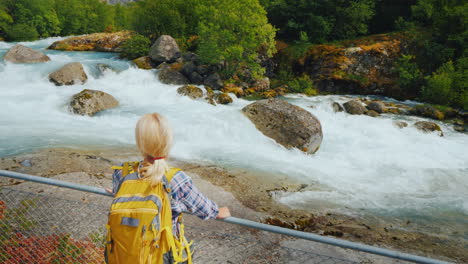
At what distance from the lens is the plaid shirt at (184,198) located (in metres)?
2.27

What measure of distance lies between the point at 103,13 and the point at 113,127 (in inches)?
2378

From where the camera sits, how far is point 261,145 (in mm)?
12125

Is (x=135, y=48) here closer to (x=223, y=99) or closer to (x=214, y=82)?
(x=214, y=82)

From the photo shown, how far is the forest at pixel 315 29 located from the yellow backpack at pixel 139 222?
20.6 meters

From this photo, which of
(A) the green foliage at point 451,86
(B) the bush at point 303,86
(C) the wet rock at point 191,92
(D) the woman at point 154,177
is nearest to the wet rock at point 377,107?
(A) the green foliage at point 451,86

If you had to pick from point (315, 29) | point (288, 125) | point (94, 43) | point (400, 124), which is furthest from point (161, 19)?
point (400, 124)

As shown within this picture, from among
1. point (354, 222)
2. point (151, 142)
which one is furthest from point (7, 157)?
point (354, 222)

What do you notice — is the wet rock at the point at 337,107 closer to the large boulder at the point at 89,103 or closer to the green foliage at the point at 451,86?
the green foliage at the point at 451,86

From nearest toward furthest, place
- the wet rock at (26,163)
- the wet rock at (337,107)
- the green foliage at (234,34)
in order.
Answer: the wet rock at (26,163)
the wet rock at (337,107)
the green foliage at (234,34)

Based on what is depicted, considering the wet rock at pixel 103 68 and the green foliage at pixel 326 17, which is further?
the green foliage at pixel 326 17

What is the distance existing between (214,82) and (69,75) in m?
9.16

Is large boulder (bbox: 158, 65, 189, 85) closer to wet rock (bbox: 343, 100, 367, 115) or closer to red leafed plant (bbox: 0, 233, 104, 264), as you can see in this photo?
wet rock (bbox: 343, 100, 367, 115)

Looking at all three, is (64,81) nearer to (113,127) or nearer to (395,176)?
(113,127)

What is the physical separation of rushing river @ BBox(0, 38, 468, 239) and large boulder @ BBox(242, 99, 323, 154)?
37cm
